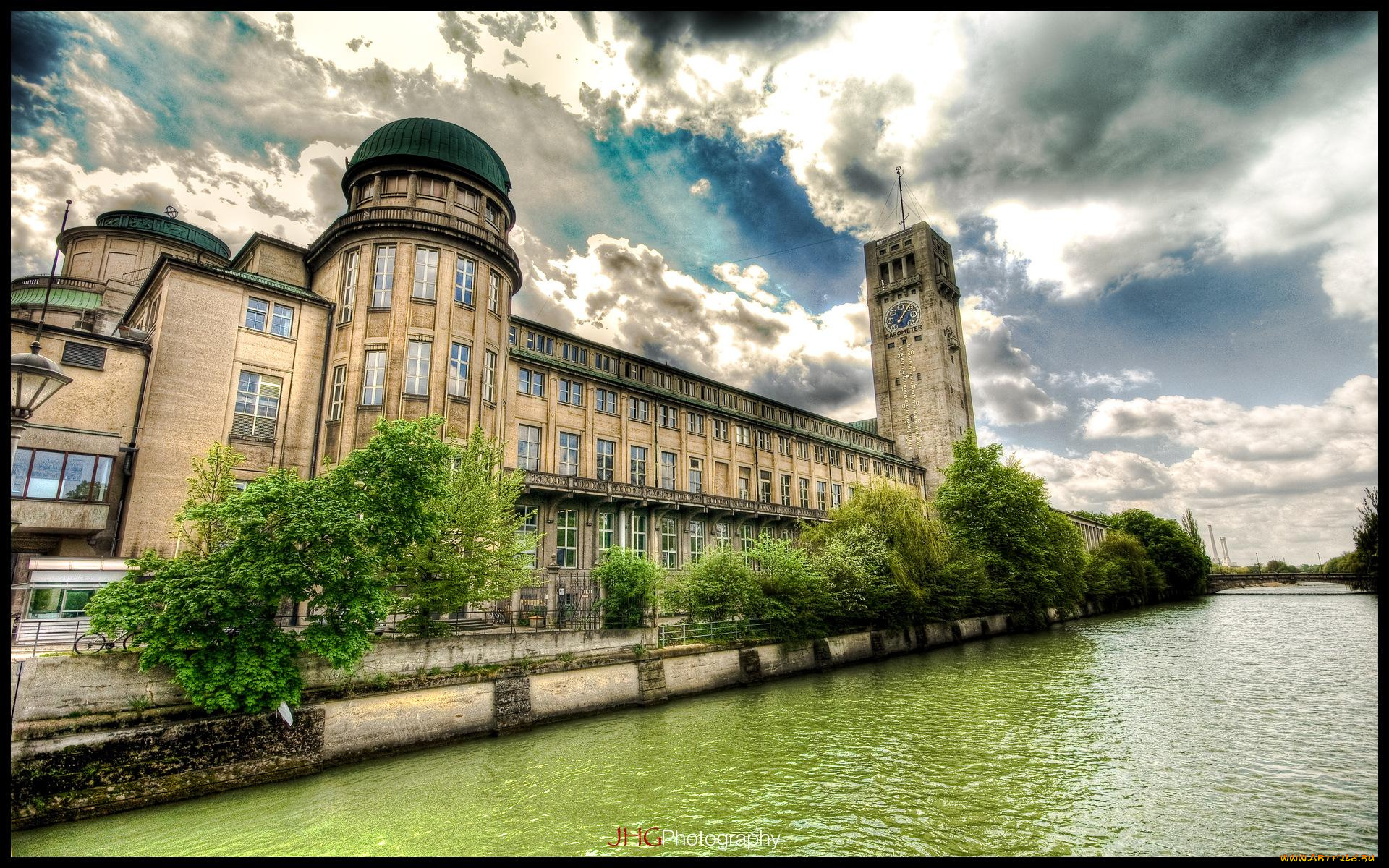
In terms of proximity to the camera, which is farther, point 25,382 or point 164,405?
point 164,405

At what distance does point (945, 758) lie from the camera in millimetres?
15617

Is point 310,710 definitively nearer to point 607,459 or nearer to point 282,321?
point 282,321

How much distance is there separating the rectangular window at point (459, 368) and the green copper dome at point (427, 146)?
9.70 m

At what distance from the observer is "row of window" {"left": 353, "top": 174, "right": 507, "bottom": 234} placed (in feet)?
106

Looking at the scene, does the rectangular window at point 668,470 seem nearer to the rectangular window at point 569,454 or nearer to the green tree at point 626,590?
the rectangular window at point 569,454

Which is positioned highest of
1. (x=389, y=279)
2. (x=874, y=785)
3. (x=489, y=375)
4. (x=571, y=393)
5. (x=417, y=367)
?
(x=389, y=279)

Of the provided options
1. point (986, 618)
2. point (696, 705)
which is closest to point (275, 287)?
point (696, 705)

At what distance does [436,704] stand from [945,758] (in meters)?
14.2

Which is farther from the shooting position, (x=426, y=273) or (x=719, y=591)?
(x=426, y=273)

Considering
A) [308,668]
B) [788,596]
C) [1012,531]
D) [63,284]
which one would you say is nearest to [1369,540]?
[1012,531]

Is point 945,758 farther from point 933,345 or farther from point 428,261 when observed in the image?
point 933,345

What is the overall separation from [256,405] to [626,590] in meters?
18.1

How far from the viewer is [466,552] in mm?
23109

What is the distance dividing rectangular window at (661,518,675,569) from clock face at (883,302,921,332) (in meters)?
55.8
